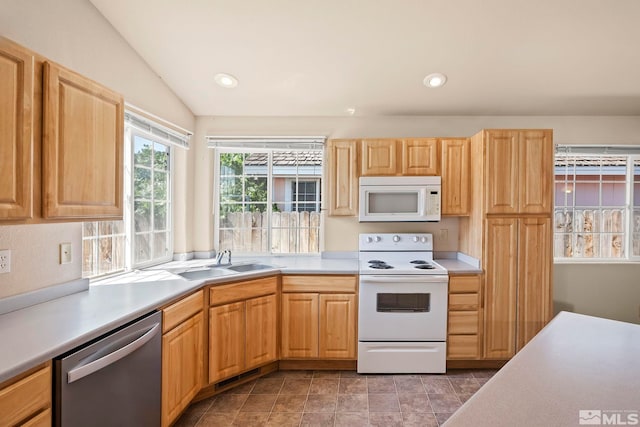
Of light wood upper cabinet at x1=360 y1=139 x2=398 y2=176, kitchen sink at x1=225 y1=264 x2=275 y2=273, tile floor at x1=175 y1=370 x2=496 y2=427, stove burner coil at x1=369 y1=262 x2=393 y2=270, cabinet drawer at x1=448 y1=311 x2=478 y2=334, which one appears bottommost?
tile floor at x1=175 y1=370 x2=496 y2=427

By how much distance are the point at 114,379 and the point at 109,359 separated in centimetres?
14

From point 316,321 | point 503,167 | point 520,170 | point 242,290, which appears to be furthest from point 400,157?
point 242,290

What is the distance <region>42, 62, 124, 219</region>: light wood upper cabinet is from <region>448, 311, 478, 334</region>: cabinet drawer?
2.55 m

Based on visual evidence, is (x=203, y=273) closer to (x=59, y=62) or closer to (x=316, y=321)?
(x=316, y=321)

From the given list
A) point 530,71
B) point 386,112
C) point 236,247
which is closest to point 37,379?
point 236,247

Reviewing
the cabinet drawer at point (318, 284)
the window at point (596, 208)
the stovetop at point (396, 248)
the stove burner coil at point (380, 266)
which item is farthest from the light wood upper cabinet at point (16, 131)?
the window at point (596, 208)

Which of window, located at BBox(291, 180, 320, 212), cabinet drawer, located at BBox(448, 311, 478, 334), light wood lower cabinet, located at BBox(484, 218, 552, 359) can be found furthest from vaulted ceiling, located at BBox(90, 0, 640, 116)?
cabinet drawer, located at BBox(448, 311, 478, 334)

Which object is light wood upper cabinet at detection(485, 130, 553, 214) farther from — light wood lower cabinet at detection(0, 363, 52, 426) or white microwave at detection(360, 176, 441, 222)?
light wood lower cabinet at detection(0, 363, 52, 426)

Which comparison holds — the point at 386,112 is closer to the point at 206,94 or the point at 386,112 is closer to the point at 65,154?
the point at 206,94

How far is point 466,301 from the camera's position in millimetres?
2676

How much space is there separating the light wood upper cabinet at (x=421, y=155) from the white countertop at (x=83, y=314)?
1268mm

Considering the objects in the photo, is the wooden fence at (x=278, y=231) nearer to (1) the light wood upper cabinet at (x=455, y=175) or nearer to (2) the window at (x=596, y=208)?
(1) the light wood upper cabinet at (x=455, y=175)

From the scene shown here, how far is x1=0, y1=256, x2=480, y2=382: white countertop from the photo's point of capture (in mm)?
1110

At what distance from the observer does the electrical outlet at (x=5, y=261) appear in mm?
1493
